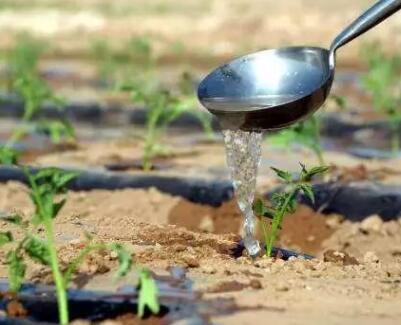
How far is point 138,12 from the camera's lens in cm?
3797

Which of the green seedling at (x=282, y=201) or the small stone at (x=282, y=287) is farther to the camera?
the green seedling at (x=282, y=201)

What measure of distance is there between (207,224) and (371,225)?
933mm

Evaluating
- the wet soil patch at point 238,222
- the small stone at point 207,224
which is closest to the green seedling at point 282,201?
the wet soil patch at point 238,222

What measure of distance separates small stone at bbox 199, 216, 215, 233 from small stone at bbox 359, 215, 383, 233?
0.83 m

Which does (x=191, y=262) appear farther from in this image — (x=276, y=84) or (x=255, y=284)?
(x=276, y=84)

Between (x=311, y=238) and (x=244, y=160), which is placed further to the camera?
(x=311, y=238)

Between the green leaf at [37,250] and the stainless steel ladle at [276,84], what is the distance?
1.13m

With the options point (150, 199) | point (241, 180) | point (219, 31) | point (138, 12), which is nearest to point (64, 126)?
point (150, 199)

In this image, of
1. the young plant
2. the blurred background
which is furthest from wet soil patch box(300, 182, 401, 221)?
the young plant

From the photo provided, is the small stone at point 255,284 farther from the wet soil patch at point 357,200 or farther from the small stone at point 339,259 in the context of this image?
the wet soil patch at point 357,200

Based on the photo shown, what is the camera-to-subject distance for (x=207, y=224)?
21.3 feet

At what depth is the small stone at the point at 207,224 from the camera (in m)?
6.41

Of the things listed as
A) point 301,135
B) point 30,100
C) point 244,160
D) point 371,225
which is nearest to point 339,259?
point 244,160

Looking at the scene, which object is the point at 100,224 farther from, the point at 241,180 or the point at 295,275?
the point at 295,275
